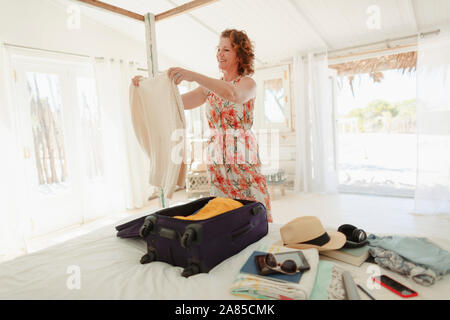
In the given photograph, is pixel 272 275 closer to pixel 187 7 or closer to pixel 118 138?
pixel 187 7

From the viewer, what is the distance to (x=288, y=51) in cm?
464

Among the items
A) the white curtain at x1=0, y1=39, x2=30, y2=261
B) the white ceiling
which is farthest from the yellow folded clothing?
the white curtain at x1=0, y1=39, x2=30, y2=261

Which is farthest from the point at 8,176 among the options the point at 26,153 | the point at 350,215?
the point at 350,215

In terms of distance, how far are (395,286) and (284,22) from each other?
11.6 ft

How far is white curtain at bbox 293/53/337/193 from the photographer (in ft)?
15.1

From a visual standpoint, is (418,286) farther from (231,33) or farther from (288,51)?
(288,51)

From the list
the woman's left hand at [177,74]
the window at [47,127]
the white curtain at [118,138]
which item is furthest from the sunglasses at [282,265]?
the white curtain at [118,138]

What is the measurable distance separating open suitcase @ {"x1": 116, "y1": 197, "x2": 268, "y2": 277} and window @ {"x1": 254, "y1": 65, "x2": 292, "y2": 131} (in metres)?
3.98

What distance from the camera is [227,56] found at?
5.21 feet

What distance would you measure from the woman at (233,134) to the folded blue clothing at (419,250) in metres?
0.62

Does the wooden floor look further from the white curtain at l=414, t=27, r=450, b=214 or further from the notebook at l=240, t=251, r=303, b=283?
the notebook at l=240, t=251, r=303, b=283
